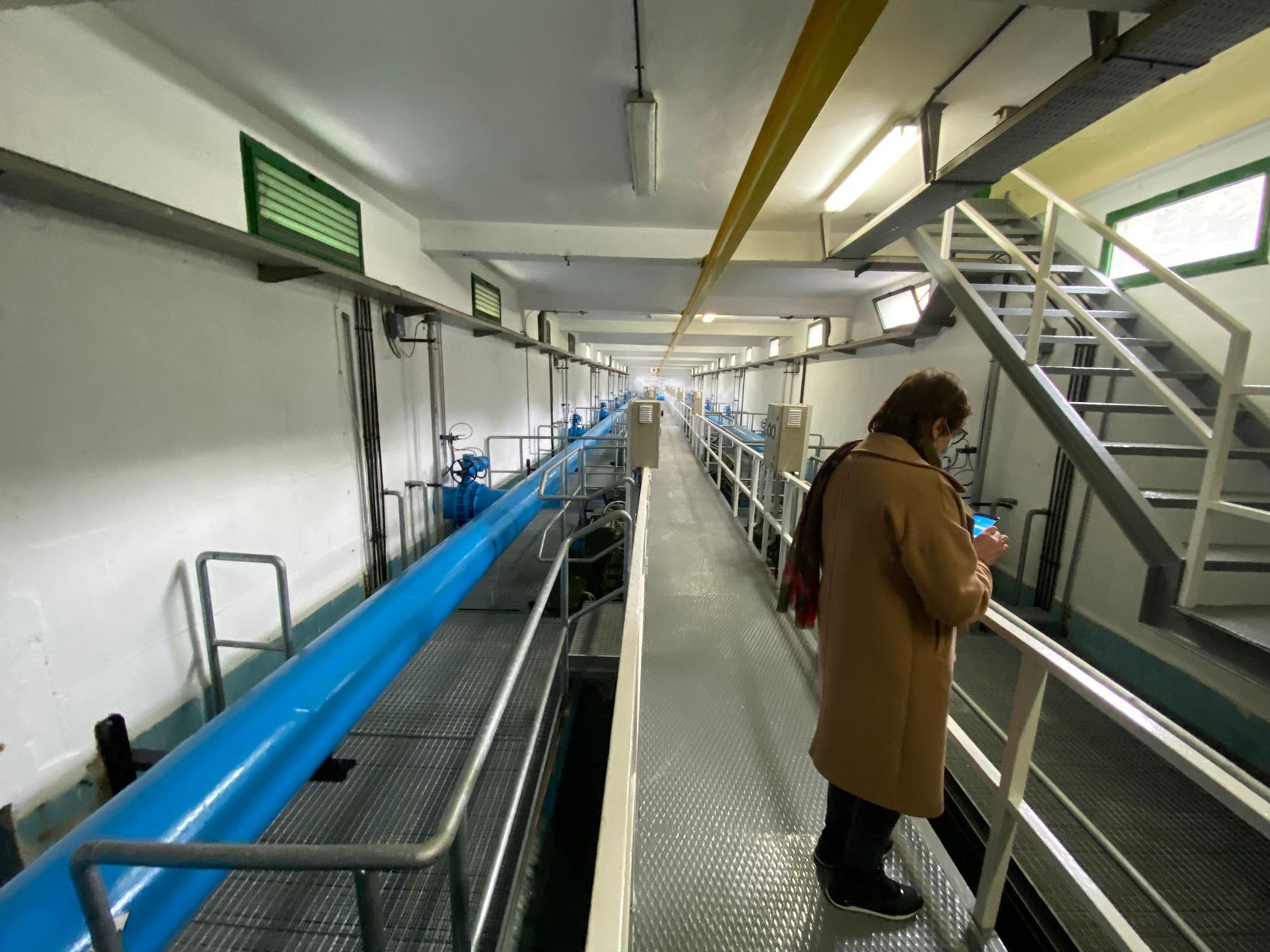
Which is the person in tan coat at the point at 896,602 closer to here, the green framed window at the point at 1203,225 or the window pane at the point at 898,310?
the green framed window at the point at 1203,225

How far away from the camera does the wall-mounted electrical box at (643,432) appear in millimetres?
4102

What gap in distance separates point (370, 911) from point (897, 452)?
1501mm

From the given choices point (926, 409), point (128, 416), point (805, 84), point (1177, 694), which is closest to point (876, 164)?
point (805, 84)

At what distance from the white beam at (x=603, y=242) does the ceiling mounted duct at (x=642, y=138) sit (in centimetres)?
100

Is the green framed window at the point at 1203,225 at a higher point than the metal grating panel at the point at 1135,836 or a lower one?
higher

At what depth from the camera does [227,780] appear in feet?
4.59

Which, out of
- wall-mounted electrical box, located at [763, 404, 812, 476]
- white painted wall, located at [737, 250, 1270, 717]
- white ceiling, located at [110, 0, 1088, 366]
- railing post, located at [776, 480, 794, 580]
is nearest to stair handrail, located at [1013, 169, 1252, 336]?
white ceiling, located at [110, 0, 1088, 366]

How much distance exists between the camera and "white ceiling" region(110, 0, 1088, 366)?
6.16 ft

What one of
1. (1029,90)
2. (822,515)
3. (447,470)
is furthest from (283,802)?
(1029,90)

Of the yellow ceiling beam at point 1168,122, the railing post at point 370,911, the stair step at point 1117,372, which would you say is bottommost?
the railing post at point 370,911

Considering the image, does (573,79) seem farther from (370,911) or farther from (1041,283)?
(370,911)

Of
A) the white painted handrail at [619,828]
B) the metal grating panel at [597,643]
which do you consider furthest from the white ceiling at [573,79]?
the metal grating panel at [597,643]

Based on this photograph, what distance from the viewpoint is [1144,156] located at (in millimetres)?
3297

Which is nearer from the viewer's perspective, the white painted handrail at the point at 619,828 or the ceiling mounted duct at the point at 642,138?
the white painted handrail at the point at 619,828
